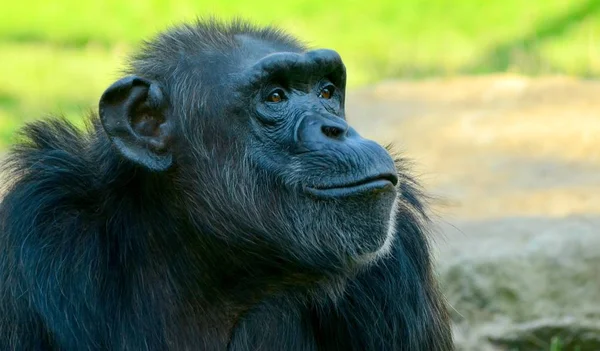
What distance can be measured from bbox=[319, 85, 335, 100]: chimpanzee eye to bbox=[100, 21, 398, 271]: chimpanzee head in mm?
13

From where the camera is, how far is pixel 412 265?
20.4 ft

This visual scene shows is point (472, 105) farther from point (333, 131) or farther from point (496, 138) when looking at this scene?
point (333, 131)

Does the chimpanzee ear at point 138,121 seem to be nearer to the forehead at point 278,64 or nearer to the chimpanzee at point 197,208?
the chimpanzee at point 197,208

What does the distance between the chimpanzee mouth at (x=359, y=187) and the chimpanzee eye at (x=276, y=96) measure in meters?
0.50

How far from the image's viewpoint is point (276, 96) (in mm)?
5773

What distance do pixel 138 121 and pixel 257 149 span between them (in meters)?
0.59

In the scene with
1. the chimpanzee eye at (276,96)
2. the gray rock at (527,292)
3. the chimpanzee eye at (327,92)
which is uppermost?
the chimpanzee eye at (327,92)

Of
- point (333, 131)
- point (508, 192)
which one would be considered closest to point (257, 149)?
point (333, 131)

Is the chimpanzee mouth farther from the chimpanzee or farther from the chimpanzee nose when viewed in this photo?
the chimpanzee nose

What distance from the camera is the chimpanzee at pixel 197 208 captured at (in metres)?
5.51

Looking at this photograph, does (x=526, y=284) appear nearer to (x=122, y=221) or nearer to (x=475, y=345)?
(x=475, y=345)

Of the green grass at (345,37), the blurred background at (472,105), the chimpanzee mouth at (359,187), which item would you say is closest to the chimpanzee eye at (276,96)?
the chimpanzee mouth at (359,187)

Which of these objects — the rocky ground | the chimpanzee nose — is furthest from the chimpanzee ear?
the rocky ground

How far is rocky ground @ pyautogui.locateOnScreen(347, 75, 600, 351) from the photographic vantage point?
308 inches
